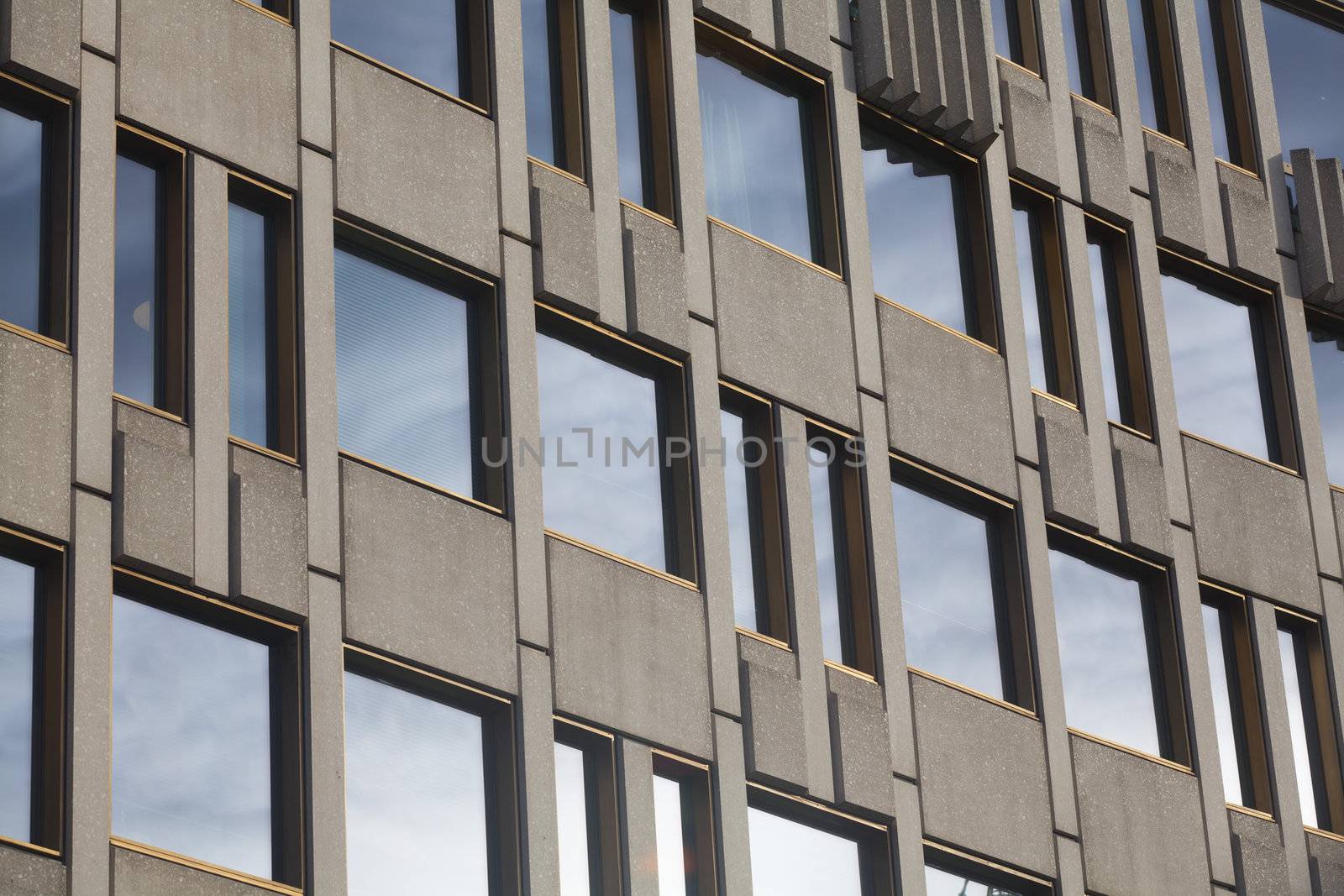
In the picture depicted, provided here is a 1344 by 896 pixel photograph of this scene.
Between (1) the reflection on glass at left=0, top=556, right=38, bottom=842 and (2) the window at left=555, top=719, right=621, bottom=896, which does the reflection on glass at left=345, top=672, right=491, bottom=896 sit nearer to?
(2) the window at left=555, top=719, right=621, bottom=896

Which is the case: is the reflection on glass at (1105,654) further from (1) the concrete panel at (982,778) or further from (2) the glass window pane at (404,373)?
(2) the glass window pane at (404,373)

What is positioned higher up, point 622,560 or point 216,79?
point 216,79

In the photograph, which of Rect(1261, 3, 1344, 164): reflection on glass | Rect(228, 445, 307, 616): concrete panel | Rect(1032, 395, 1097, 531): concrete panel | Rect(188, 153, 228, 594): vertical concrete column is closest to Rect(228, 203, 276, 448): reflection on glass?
Rect(188, 153, 228, 594): vertical concrete column

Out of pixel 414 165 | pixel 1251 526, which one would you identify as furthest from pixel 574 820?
pixel 1251 526

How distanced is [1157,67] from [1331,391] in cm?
418

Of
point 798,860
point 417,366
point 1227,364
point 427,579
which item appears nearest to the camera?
point 427,579

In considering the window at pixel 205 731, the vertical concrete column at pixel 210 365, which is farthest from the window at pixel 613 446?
the window at pixel 205 731

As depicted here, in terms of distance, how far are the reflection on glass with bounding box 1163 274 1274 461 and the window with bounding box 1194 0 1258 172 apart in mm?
1953

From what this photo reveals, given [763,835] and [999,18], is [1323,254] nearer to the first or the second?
[999,18]

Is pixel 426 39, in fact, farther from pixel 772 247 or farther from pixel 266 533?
pixel 266 533

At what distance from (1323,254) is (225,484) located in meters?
14.6

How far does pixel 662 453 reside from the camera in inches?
830

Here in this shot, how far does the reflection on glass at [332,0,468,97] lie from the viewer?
20359 mm

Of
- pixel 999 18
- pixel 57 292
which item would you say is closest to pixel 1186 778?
pixel 999 18
